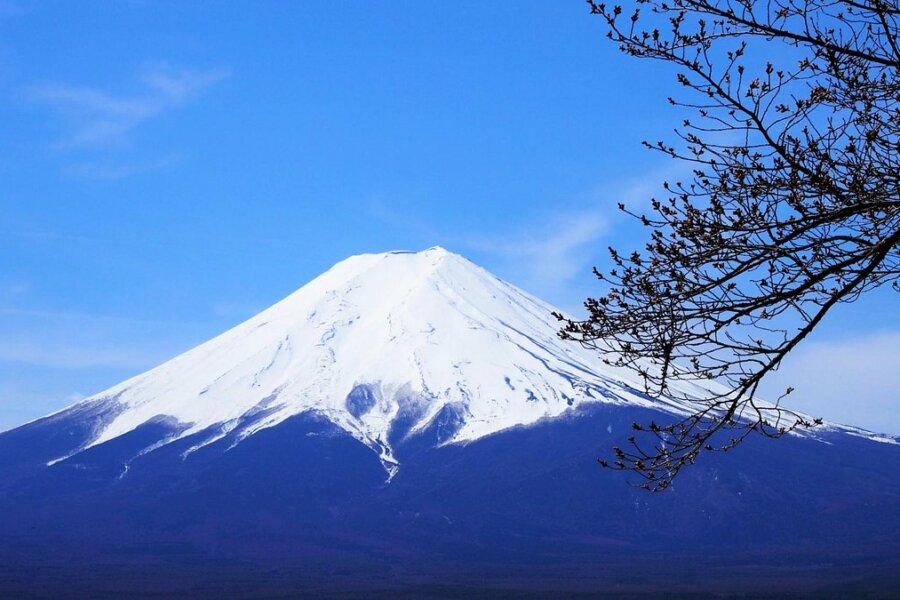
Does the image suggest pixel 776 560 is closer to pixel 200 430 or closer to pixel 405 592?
pixel 405 592

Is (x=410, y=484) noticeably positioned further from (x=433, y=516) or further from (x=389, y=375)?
(x=389, y=375)

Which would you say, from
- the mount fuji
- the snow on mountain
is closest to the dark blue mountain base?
the mount fuji

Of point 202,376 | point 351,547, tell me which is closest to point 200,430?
point 202,376

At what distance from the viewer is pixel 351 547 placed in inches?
5022

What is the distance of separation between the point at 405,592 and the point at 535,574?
719 inches

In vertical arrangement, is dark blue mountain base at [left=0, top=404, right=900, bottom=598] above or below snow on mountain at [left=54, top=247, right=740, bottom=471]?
below

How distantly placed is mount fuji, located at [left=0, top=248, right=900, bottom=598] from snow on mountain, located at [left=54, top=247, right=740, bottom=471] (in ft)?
1.45

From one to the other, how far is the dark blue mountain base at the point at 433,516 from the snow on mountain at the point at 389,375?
366 cm

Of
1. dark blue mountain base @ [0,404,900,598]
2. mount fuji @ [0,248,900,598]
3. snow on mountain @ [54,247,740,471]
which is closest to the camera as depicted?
dark blue mountain base @ [0,404,900,598]

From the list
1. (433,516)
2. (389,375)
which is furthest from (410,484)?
(389,375)

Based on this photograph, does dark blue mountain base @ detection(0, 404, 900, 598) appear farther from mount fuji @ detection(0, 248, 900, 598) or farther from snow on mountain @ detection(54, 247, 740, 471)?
snow on mountain @ detection(54, 247, 740, 471)

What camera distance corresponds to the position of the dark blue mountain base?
105 m

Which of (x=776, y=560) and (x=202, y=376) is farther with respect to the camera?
(x=202, y=376)

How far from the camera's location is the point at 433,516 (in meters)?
139
